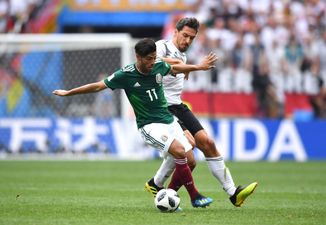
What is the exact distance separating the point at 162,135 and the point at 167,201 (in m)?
0.78

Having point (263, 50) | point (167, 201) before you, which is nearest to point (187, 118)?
point (167, 201)

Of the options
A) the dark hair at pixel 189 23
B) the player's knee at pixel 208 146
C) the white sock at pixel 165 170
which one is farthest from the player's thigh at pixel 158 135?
the dark hair at pixel 189 23

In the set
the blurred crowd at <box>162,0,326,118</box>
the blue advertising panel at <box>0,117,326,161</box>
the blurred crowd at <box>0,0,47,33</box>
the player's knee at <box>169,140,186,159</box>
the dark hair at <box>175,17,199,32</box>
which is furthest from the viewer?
the blurred crowd at <box>0,0,47,33</box>

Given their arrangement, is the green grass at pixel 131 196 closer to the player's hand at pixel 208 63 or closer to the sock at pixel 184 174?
the sock at pixel 184 174

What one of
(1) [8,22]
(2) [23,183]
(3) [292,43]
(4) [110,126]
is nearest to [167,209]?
(2) [23,183]

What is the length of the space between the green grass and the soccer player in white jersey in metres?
0.29

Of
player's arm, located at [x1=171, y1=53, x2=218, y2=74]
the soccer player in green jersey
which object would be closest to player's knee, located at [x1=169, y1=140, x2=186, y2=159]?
the soccer player in green jersey

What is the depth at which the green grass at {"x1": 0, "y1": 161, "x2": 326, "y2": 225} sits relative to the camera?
8.53 m

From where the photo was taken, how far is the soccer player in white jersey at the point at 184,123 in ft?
32.5

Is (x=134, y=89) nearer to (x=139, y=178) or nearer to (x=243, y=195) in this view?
(x=243, y=195)

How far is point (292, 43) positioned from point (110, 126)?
19.2 feet

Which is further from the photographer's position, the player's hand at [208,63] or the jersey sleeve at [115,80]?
the jersey sleeve at [115,80]

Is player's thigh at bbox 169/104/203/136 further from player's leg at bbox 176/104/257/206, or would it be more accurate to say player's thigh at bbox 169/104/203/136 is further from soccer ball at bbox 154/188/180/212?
soccer ball at bbox 154/188/180/212

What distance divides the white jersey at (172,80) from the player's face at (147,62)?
0.82 metres
